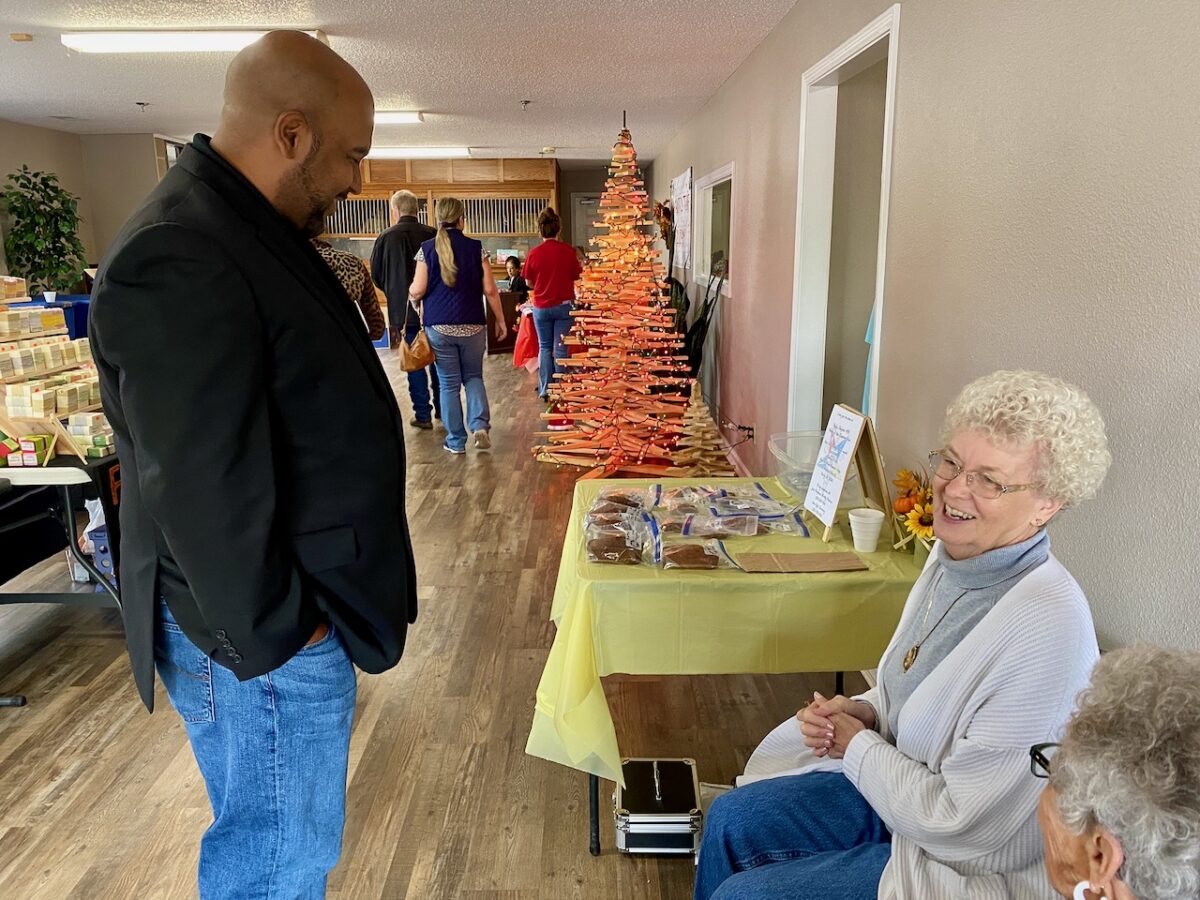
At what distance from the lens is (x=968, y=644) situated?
4.31ft

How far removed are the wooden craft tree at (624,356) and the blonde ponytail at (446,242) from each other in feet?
2.61

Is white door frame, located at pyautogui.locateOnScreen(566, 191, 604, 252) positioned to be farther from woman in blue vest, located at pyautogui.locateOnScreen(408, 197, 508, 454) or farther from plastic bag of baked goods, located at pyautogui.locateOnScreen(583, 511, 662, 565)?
→ plastic bag of baked goods, located at pyautogui.locateOnScreen(583, 511, 662, 565)

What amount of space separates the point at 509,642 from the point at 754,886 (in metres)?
1.91

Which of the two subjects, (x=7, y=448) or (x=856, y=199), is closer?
(x=7, y=448)

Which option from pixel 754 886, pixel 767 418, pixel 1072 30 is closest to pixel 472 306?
pixel 767 418

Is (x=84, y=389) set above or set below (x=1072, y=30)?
below

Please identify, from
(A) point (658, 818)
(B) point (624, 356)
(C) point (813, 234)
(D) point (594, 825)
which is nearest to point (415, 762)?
(D) point (594, 825)

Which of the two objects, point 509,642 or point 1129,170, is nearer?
point 1129,170

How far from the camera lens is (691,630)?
75.2 inches

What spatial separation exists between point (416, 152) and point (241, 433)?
1022 cm

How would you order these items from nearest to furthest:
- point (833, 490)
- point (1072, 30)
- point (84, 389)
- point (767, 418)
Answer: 1. point (1072, 30)
2. point (833, 490)
3. point (84, 389)
4. point (767, 418)

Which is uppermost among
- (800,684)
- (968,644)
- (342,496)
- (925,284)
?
(925,284)

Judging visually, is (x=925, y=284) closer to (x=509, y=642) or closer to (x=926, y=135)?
(x=926, y=135)

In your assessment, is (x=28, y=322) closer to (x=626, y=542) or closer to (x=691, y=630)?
(x=626, y=542)
